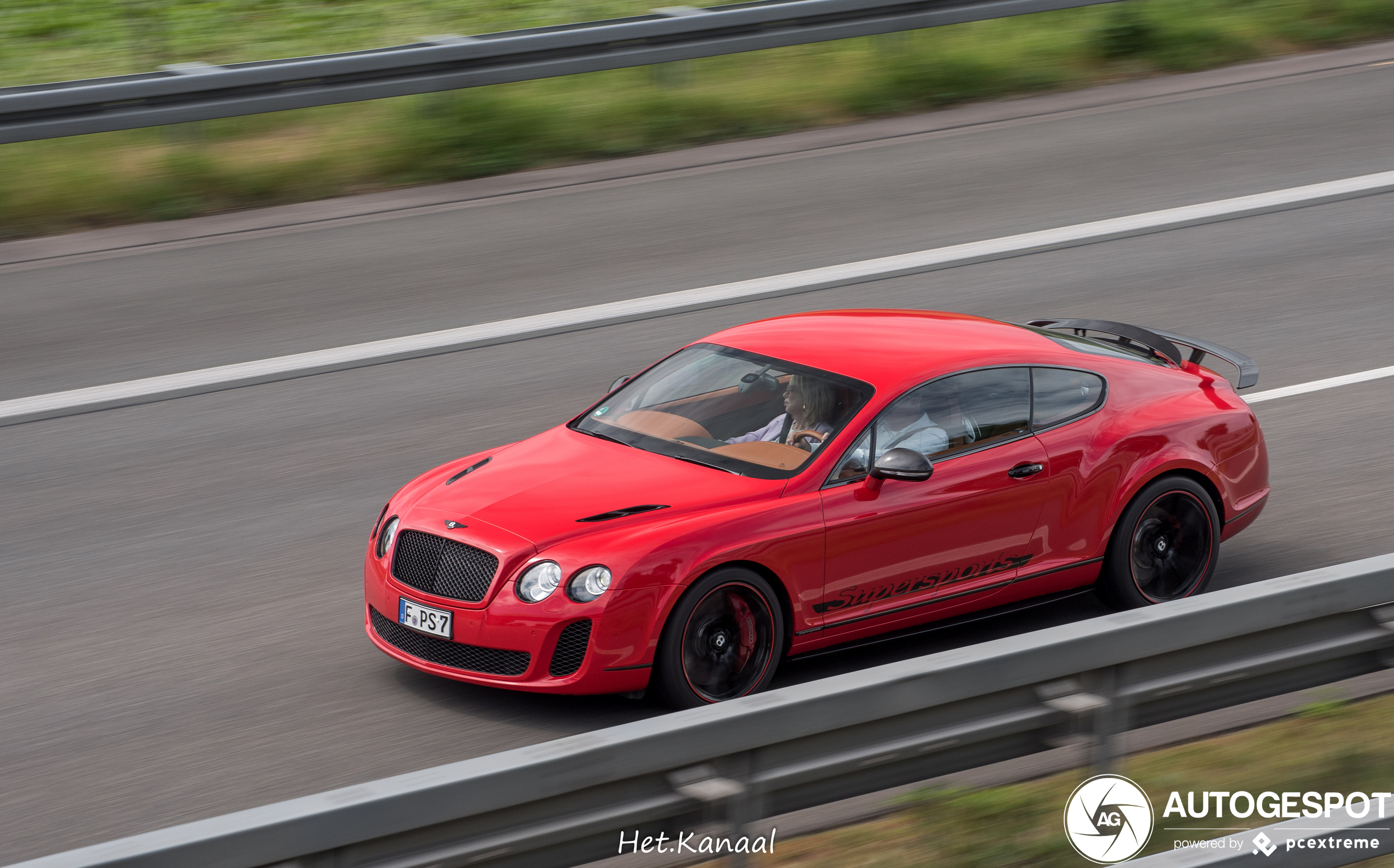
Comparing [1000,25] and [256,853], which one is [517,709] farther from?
[1000,25]

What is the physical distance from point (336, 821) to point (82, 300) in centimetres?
919

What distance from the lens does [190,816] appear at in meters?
5.79

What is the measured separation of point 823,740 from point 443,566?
7.74 feet

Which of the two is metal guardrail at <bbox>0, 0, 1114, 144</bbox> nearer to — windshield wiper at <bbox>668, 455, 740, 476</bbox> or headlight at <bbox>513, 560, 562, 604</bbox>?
windshield wiper at <bbox>668, 455, 740, 476</bbox>

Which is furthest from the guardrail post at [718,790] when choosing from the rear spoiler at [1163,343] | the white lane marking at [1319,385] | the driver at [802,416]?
the white lane marking at [1319,385]

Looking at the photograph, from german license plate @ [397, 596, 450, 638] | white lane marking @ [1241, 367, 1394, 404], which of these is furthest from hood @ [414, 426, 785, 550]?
white lane marking @ [1241, 367, 1394, 404]

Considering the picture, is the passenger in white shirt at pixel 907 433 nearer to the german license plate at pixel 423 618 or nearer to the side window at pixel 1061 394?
the side window at pixel 1061 394

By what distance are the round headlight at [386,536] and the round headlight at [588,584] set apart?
3.23 feet

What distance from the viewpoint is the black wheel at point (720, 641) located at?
6.35 m

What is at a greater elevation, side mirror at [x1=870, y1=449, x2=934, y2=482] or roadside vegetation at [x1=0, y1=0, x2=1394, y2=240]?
roadside vegetation at [x1=0, y1=0, x2=1394, y2=240]

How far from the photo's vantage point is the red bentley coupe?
632 centimetres

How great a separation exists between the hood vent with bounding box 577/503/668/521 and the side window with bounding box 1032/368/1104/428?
1.93 meters

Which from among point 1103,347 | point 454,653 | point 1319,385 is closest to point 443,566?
point 454,653

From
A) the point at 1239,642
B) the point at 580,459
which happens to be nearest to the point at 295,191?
the point at 580,459
